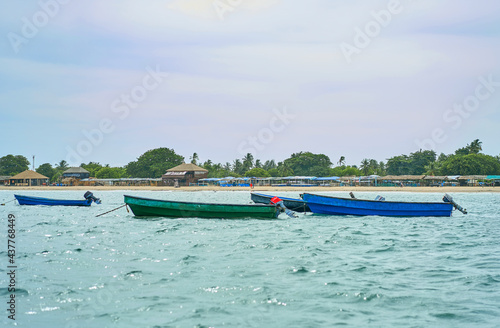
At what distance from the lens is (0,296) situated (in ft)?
30.7

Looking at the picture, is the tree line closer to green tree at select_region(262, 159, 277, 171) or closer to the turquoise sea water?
green tree at select_region(262, 159, 277, 171)

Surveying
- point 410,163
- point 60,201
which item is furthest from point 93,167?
point 60,201

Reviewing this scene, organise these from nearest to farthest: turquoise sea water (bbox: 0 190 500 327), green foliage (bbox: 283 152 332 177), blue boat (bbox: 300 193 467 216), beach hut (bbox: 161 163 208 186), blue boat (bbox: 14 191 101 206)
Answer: turquoise sea water (bbox: 0 190 500 327)
blue boat (bbox: 300 193 467 216)
blue boat (bbox: 14 191 101 206)
beach hut (bbox: 161 163 208 186)
green foliage (bbox: 283 152 332 177)

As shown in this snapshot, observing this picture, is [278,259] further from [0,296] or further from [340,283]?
[0,296]

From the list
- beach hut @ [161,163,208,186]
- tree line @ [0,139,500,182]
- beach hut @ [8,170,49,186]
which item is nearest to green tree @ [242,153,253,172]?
tree line @ [0,139,500,182]

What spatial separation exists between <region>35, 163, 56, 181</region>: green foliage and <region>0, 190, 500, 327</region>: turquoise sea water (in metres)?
116

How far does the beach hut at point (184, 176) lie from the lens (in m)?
100

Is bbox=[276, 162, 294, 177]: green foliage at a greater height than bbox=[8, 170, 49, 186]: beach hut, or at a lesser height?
greater

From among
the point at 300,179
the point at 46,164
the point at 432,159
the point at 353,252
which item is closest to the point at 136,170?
the point at 46,164

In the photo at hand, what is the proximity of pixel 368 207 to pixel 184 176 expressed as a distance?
3079 inches

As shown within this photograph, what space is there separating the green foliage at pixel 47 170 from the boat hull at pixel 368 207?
116m

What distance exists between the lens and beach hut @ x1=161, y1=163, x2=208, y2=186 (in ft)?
329

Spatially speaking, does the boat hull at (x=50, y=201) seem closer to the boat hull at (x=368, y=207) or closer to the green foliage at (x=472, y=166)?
the boat hull at (x=368, y=207)

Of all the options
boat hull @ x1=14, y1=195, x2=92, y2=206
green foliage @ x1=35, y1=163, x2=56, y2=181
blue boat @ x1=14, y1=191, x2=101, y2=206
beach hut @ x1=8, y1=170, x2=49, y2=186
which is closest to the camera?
blue boat @ x1=14, y1=191, x2=101, y2=206
